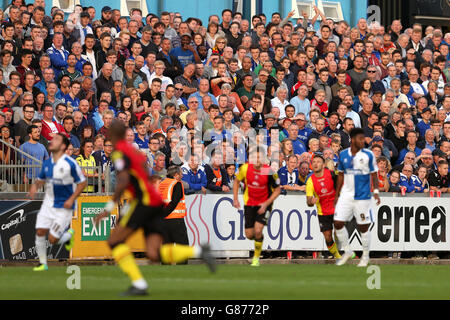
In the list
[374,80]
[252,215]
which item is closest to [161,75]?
[252,215]

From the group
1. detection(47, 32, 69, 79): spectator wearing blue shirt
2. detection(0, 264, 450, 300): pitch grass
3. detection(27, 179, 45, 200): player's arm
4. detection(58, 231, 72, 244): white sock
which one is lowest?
detection(0, 264, 450, 300): pitch grass

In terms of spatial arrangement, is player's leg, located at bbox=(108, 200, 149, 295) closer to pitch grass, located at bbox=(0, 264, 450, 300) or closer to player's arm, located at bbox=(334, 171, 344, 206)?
pitch grass, located at bbox=(0, 264, 450, 300)

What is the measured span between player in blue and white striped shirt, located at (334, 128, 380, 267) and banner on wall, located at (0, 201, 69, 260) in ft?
18.9

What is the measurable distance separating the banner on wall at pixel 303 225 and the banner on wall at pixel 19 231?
3293 millimetres

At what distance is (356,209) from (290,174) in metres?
4.76

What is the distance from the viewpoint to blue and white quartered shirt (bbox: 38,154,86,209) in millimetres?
16891

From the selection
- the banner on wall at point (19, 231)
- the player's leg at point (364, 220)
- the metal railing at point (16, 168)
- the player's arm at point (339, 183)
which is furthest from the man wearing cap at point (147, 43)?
the player's leg at point (364, 220)

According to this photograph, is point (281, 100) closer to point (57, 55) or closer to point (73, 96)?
point (73, 96)

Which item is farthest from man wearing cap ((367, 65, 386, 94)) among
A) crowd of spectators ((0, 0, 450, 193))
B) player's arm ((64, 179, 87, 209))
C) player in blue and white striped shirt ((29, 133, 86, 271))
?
player's arm ((64, 179, 87, 209))

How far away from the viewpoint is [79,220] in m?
21.3

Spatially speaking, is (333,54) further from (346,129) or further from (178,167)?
(178,167)

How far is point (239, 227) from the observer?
898 inches

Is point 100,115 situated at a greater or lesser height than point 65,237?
greater
